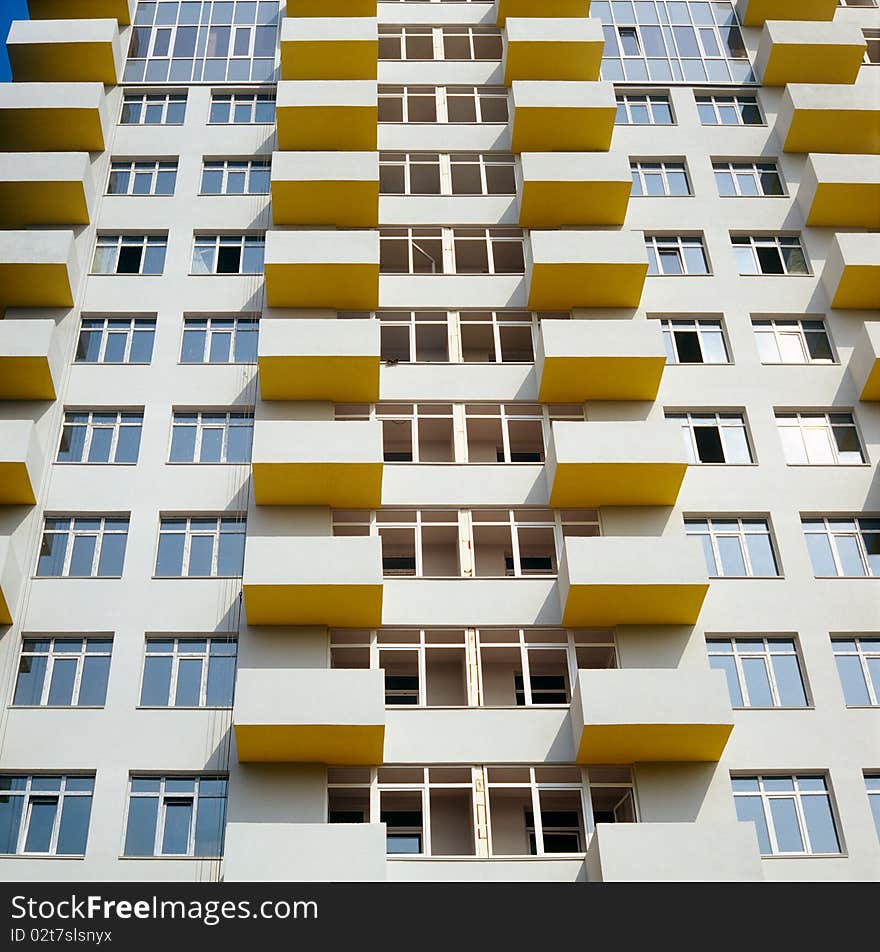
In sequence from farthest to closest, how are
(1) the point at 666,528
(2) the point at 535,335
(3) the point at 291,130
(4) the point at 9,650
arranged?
(3) the point at 291,130
(2) the point at 535,335
(1) the point at 666,528
(4) the point at 9,650

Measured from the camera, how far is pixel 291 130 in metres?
32.4

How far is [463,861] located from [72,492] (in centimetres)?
1202

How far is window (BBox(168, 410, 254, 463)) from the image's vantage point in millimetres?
27406

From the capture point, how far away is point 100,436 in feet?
90.4

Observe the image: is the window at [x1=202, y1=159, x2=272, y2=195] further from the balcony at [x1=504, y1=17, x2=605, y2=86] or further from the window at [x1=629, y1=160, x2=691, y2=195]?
the window at [x1=629, y1=160, x2=691, y2=195]

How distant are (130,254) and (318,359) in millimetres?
7339

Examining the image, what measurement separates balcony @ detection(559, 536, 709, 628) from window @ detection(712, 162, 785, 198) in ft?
42.2

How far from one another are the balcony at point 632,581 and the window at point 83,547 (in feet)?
32.4

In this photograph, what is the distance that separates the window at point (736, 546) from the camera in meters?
25.9

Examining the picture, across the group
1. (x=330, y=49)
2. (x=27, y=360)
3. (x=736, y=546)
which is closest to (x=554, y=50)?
(x=330, y=49)
